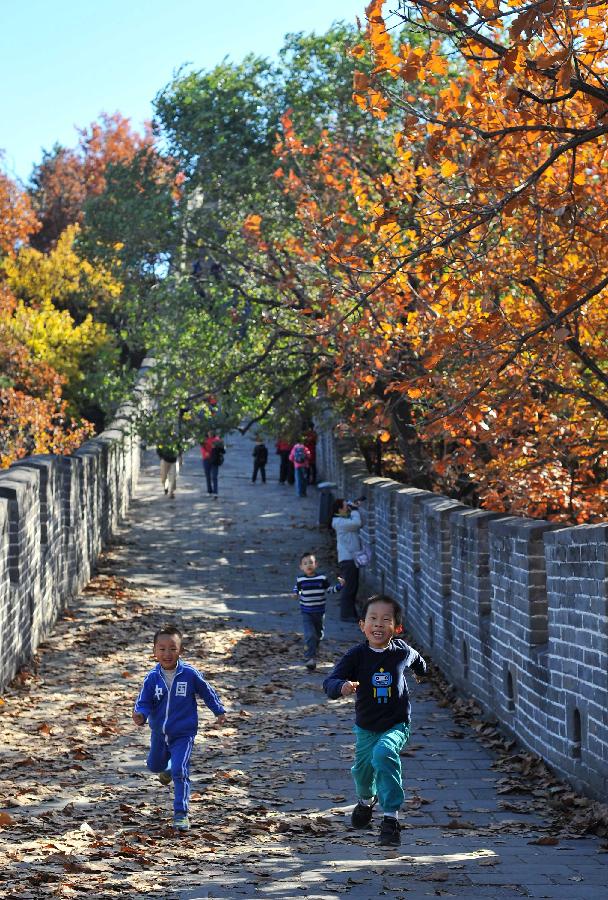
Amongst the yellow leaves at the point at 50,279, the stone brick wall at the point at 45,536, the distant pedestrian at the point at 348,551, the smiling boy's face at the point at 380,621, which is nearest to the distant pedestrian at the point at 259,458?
the stone brick wall at the point at 45,536

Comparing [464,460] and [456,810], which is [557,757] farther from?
[464,460]

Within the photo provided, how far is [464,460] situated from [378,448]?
490 inches

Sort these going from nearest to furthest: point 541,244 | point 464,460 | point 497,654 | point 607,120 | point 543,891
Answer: point 543,891, point 607,120, point 497,654, point 541,244, point 464,460

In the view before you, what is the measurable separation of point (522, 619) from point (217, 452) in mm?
20583

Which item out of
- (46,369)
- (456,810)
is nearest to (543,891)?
(456,810)

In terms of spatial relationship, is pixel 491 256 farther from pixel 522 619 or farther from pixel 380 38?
pixel 380 38

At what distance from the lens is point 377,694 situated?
810 centimetres

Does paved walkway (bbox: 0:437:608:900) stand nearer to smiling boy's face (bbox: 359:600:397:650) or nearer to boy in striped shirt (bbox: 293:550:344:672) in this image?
boy in striped shirt (bbox: 293:550:344:672)

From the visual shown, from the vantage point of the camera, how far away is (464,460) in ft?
49.3

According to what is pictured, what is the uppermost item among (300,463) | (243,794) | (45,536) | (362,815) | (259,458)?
(259,458)

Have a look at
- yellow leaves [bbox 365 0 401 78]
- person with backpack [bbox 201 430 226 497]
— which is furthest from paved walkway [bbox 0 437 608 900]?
person with backpack [bbox 201 430 226 497]

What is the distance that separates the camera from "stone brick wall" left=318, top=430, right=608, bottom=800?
8523 millimetres

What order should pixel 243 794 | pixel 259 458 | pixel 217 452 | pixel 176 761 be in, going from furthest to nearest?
pixel 259 458 < pixel 217 452 < pixel 243 794 < pixel 176 761

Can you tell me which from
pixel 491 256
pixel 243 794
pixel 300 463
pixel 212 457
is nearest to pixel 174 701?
pixel 243 794
